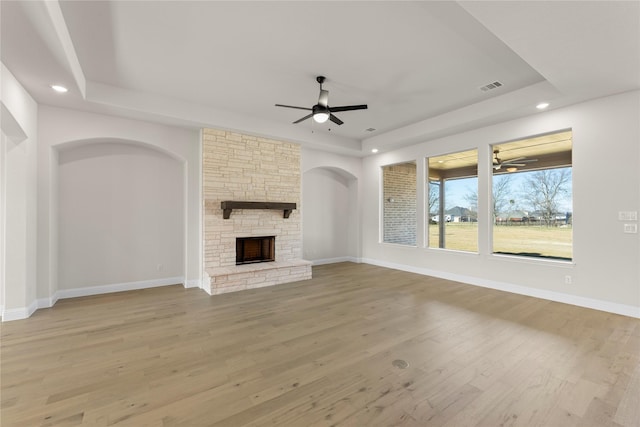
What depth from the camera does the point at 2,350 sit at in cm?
280

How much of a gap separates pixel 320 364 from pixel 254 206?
354cm

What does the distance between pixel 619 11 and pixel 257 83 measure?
3.83 metres

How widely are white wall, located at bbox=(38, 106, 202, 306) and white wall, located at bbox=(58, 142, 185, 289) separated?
21mm

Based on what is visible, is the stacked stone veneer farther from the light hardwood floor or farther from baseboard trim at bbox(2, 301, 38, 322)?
baseboard trim at bbox(2, 301, 38, 322)

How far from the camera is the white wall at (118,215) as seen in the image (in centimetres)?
462

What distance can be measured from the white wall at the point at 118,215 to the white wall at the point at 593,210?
236 inches

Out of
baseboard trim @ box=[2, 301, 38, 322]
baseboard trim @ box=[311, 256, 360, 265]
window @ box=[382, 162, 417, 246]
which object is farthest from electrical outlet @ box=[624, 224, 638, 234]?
baseboard trim @ box=[2, 301, 38, 322]

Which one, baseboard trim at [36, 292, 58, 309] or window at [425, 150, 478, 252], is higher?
window at [425, 150, 478, 252]

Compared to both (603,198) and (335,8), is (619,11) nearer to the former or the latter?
(335,8)

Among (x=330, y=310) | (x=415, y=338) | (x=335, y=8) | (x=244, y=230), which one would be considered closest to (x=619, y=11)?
(x=335, y=8)

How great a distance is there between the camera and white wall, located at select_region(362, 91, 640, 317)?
12.4ft

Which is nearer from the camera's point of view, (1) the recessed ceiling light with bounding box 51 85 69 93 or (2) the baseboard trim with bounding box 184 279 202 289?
(1) the recessed ceiling light with bounding box 51 85 69 93

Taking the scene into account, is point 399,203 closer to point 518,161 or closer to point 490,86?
point 518,161

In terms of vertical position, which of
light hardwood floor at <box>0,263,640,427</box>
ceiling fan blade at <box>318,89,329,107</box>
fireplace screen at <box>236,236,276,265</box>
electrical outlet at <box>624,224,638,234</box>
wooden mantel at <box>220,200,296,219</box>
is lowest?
light hardwood floor at <box>0,263,640,427</box>
